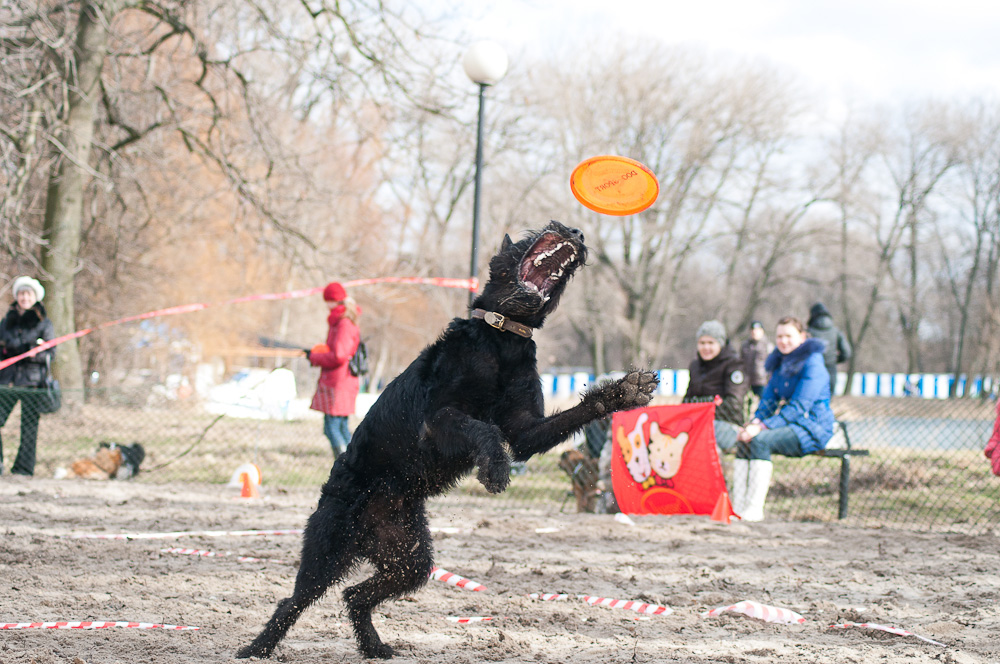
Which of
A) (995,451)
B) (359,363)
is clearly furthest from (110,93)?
(995,451)

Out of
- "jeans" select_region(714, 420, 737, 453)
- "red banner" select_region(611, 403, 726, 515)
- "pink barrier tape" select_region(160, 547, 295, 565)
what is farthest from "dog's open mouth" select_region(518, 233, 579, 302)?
"jeans" select_region(714, 420, 737, 453)

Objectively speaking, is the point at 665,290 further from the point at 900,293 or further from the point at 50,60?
the point at 50,60

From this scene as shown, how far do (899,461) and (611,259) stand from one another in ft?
61.3

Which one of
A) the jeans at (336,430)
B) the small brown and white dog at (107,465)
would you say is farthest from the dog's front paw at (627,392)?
the small brown and white dog at (107,465)

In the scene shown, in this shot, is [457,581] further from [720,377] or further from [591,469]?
[720,377]

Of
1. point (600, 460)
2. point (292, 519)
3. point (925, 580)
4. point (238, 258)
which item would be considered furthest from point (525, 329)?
point (238, 258)

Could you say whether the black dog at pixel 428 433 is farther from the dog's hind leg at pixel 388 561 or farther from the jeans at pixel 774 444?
the jeans at pixel 774 444

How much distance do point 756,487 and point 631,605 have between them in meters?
2.98

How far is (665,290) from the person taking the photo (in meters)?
27.0

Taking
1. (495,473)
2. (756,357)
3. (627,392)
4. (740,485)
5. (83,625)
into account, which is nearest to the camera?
(495,473)

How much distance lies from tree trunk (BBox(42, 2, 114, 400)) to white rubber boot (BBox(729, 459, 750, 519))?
8660mm

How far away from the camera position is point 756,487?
6523 millimetres

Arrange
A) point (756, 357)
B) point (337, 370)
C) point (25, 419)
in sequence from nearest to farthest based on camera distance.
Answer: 1. point (337, 370)
2. point (25, 419)
3. point (756, 357)

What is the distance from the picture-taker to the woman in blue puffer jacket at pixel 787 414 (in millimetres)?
6199
